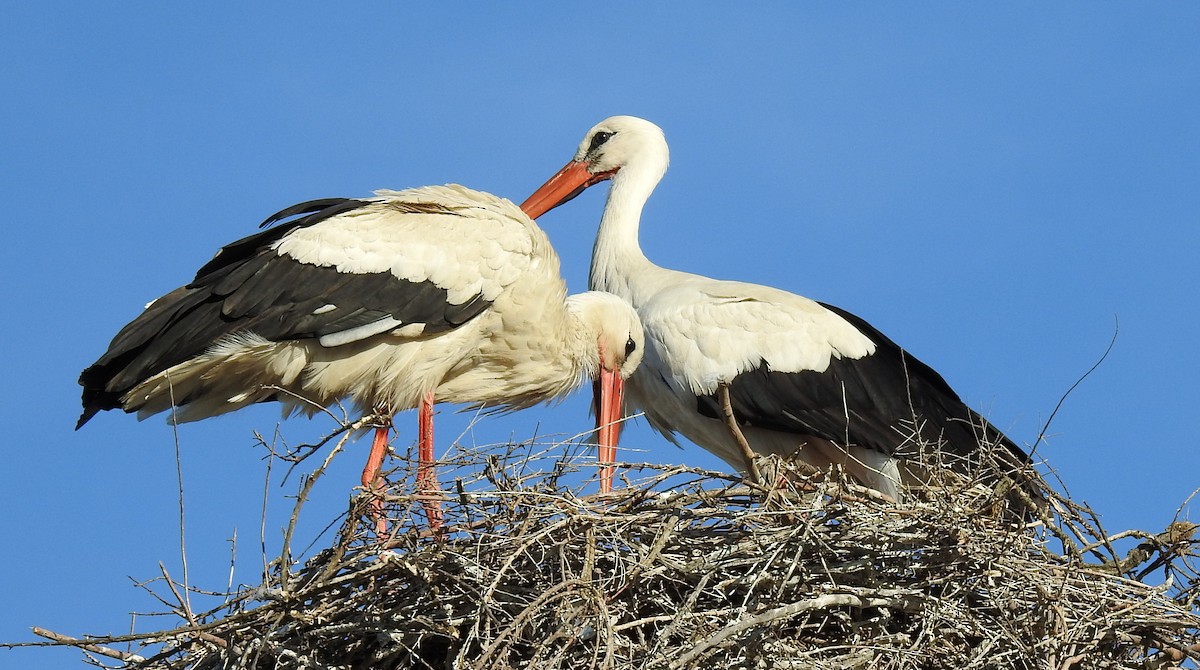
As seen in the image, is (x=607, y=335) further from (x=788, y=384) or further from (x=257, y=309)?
(x=257, y=309)

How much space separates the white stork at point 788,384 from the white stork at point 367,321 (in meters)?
0.45

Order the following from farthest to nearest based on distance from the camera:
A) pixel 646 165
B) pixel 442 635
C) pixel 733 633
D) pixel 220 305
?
1. pixel 646 165
2. pixel 220 305
3. pixel 442 635
4. pixel 733 633

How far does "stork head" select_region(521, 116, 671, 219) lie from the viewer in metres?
8.54

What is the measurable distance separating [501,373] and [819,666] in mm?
2626

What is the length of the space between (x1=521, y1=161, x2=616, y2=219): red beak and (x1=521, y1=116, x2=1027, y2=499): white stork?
1.31 metres

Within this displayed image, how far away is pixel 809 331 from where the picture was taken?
7.23m

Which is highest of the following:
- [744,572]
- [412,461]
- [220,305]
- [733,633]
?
[220,305]

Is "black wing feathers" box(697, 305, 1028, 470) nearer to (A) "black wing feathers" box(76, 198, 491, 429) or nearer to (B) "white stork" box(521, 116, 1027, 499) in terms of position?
(B) "white stork" box(521, 116, 1027, 499)

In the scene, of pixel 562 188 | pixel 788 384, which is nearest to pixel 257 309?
pixel 788 384

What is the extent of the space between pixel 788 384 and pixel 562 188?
2.18 m

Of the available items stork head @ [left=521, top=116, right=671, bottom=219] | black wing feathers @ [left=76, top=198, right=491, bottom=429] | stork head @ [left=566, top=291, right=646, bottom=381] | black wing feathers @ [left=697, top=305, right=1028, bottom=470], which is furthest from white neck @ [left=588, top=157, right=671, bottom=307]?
black wing feathers @ [left=76, top=198, right=491, bottom=429]

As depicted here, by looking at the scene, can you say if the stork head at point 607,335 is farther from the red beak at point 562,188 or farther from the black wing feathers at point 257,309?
the red beak at point 562,188

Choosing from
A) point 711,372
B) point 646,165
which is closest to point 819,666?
point 711,372

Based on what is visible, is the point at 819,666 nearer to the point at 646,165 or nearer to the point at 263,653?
the point at 263,653
